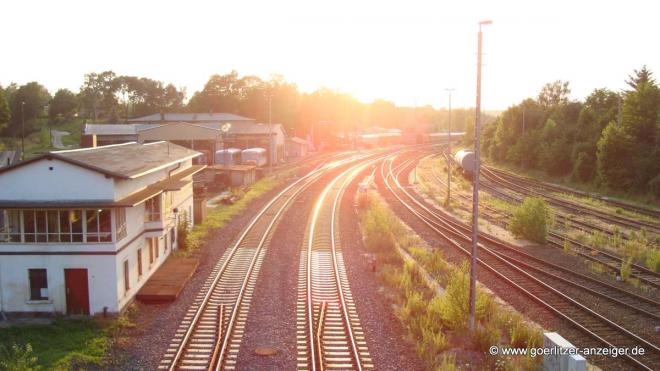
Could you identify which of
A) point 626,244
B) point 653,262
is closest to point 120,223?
point 653,262

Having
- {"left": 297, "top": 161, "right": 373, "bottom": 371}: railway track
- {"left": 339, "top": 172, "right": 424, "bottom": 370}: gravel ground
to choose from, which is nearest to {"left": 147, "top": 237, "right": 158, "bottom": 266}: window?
{"left": 297, "top": 161, "right": 373, "bottom": 371}: railway track

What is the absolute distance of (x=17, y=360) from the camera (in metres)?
13.6

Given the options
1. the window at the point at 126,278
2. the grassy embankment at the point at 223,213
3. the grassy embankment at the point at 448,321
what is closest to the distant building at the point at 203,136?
the grassy embankment at the point at 223,213

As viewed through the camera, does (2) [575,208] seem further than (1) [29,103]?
No

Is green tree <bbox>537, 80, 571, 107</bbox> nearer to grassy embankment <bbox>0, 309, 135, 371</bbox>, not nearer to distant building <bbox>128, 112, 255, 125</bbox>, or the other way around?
distant building <bbox>128, 112, 255, 125</bbox>

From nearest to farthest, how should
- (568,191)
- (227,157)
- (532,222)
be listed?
(532,222) < (568,191) < (227,157)

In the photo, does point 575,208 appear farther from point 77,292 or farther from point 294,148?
point 294,148

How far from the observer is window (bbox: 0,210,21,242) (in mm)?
17938

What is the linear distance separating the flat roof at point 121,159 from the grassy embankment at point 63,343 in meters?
4.68

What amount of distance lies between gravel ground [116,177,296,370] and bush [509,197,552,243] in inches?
581

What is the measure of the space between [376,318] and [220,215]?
1993 centimetres

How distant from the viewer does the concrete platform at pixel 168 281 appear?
1909 centimetres

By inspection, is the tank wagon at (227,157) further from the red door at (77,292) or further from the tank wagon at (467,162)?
the red door at (77,292)

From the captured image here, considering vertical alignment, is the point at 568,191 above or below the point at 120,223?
below
